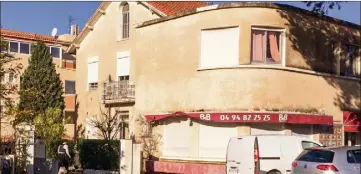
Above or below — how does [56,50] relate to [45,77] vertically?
above

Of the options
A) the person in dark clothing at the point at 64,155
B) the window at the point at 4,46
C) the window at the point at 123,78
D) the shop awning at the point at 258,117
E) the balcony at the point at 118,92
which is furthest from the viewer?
the window at the point at 123,78

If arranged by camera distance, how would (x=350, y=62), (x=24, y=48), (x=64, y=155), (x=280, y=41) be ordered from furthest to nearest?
(x=24, y=48) < (x=350, y=62) < (x=64, y=155) < (x=280, y=41)

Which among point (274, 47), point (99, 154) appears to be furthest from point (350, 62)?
point (99, 154)

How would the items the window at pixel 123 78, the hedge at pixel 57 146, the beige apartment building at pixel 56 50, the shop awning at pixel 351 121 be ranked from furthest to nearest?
the beige apartment building at pixel 56 50, the window at pixel 123 78, the shop awning at pixel 351 121, the hedge at pixel 57 146

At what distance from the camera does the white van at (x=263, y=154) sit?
17.8 metres

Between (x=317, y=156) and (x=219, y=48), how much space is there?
951cm

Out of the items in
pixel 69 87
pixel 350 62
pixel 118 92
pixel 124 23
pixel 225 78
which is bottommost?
pixel 118 92

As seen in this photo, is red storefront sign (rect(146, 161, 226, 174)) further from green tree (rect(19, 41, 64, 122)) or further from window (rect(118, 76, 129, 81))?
green tree (rect(19, 41, 64, 122))

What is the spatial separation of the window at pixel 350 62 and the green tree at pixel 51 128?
14169 mm

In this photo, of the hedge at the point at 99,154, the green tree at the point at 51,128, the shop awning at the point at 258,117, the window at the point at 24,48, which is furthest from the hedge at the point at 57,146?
the window at the point at 24,48

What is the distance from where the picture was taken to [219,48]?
78.1 ft

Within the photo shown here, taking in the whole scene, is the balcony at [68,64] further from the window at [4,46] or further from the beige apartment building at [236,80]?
the window at [4,46]

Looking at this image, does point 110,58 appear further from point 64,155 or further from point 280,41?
point 280,41

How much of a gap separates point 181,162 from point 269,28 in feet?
22.3
